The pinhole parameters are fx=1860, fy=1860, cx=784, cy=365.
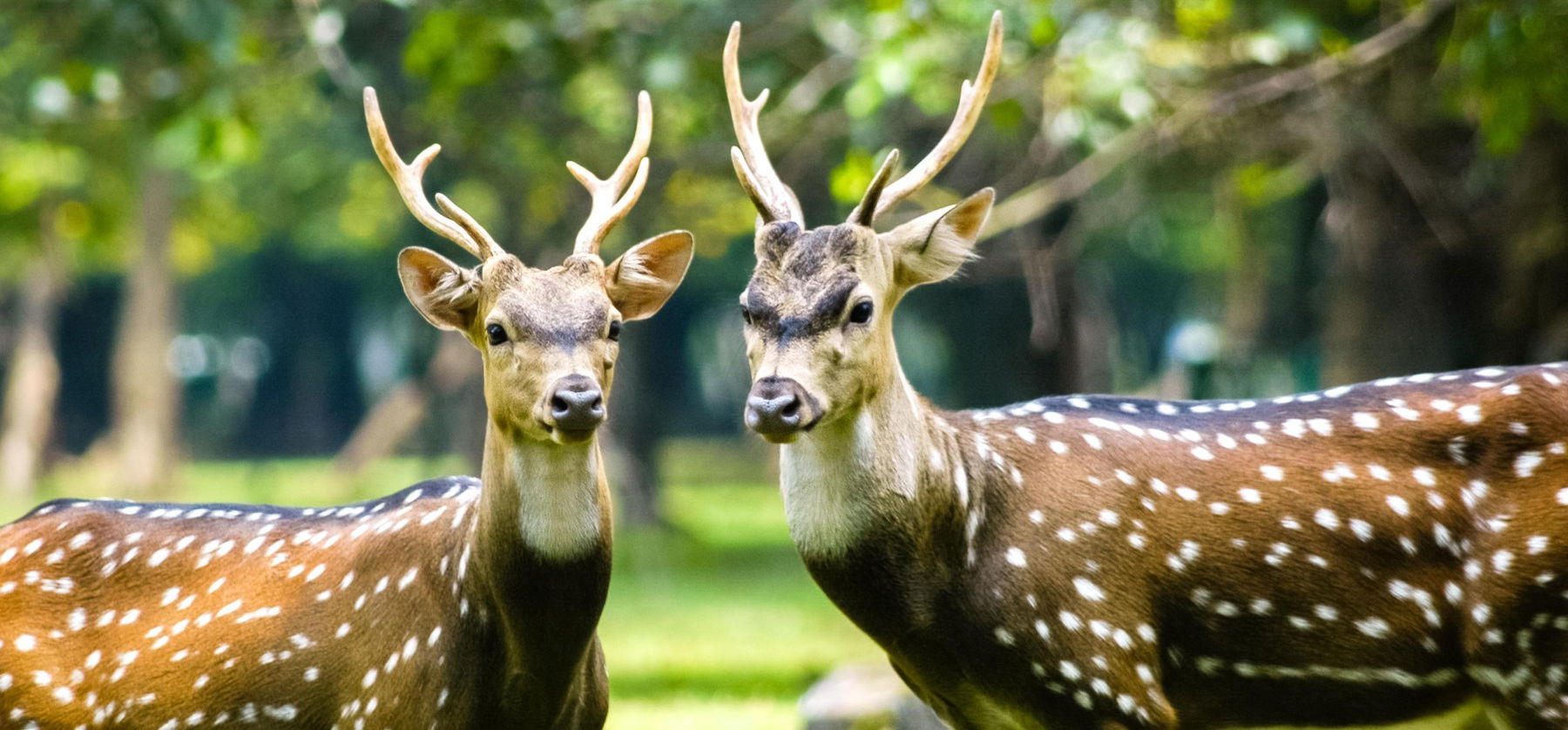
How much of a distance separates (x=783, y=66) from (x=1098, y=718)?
21.7 feet

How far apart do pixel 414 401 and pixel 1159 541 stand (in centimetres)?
1938

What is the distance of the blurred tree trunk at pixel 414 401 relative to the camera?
22.0 meters

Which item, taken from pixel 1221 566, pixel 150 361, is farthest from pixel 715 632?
pixel 150 361

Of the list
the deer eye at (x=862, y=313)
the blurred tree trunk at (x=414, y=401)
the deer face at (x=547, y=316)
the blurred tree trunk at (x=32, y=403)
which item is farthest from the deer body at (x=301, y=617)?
the blurred tree trunk at (x=32, y=403)

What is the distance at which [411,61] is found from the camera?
8.77 meters

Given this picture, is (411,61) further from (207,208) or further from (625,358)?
(207,208)

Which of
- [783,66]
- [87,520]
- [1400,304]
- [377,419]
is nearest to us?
[87,520]

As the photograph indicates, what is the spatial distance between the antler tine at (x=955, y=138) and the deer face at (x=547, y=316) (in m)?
0.65

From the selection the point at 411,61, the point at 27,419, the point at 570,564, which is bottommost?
the point at 27,419

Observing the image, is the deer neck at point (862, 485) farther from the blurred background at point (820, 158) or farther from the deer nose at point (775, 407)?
the blurred background at point (820, 158)

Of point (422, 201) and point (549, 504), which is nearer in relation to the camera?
point (549, 504)

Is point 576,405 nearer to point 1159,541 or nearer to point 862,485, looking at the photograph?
point 862,485

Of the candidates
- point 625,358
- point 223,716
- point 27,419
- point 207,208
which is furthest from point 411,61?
point 27,419

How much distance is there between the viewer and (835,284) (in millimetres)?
5164
